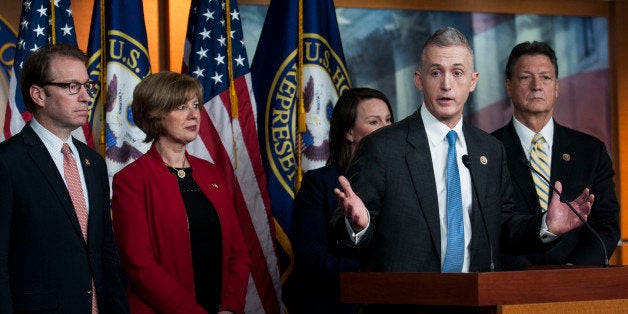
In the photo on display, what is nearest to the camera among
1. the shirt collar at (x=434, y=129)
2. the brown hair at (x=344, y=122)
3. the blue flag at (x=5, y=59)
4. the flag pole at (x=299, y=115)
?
the shirt collar at (x=434, y=129)

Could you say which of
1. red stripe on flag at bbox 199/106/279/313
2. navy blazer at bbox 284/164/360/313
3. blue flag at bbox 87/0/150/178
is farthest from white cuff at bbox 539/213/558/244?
blue flag at bbox 87/0/150/178

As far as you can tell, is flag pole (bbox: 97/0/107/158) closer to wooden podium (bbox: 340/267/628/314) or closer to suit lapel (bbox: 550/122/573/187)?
suit lapel (bbox: 550/122/573/187)

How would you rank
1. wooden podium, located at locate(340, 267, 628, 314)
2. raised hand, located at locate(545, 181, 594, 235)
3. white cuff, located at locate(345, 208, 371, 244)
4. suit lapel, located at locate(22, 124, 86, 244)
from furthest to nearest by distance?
suit lapel, located at locate(22, 124, 86, 244) < raised hand, located at locate(545, 181, 594, 235) < white cuff, located at locate(345, 208, 371, 244) < wooden podium, located at locate(340, 267, 628, 314)

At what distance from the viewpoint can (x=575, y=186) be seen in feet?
14.0

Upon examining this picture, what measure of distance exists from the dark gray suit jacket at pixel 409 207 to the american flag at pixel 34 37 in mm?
2167

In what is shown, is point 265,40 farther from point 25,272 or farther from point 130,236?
point 25,272

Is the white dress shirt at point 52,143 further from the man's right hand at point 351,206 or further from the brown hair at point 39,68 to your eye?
the man's right hand at point 351,206

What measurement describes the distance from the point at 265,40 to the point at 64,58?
1842mm

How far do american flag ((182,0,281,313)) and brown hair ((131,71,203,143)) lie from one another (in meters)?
1.01

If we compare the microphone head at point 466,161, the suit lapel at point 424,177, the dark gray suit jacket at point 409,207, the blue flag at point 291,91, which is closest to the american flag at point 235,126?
the blue flag at point 291,91

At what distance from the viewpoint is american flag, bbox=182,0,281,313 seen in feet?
15.8

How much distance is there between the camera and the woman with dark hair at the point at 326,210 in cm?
413

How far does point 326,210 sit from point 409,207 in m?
1.35

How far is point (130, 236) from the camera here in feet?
11.9
